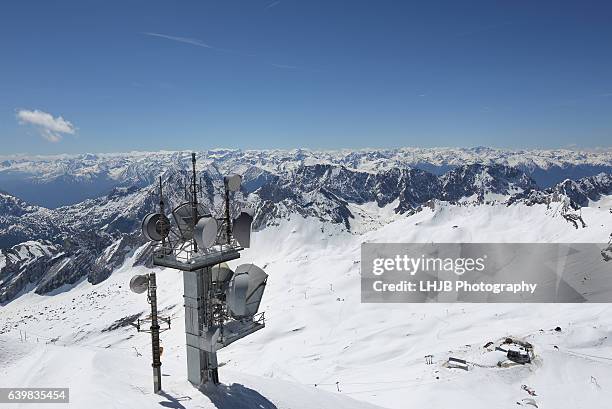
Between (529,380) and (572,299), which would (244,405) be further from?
(572,299)

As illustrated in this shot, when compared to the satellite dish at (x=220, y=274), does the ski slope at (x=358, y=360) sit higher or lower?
lower

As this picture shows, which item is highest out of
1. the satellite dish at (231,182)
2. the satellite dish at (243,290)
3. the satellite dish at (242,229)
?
the satellite dish at (231,182)

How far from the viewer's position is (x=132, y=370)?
1078 inches

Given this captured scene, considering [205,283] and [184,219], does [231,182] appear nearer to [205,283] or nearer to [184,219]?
[184,219]

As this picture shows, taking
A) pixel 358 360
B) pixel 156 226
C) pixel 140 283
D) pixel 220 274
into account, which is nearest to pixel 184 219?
pixel 156 226

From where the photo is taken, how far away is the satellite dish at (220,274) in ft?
78.6

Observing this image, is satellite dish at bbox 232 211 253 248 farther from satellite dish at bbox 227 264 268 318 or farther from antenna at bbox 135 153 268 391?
satellite dish at bbox 227 264 268 318

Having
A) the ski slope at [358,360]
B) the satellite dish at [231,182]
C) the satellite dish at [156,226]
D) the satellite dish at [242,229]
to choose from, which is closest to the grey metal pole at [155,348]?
the ski slope at [358,360]

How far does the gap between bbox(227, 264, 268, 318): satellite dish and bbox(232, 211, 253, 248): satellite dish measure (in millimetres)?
2226

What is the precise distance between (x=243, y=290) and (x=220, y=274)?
8.37 ft

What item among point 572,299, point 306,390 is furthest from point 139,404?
point 572,299

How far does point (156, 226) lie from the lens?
23.4m

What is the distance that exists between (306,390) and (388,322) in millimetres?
53785

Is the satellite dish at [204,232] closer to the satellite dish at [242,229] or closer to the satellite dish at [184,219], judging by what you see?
the satellite dish at [184,219]
